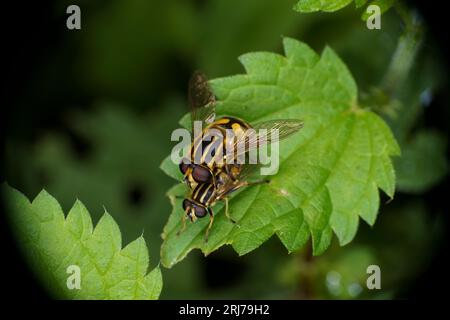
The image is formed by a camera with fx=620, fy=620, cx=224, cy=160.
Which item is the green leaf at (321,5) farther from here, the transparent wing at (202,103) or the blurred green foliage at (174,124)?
the blurred green foliage at (174,124)

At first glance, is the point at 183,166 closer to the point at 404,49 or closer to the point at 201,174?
the point at 201,174

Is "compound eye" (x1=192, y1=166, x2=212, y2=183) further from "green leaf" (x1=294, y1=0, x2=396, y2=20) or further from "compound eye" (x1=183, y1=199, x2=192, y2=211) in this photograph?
"green leaf" (x1=294, y1=0, x2=396, y2=20)

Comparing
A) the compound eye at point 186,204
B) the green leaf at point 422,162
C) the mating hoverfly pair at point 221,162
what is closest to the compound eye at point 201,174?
the mating hoverfly pair at point 221,162

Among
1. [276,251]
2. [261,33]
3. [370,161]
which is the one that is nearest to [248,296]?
[276,251]

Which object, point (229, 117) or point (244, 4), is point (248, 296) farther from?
point (244, 4)

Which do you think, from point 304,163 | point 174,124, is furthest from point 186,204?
point 174,124
